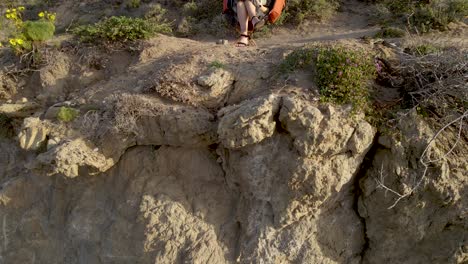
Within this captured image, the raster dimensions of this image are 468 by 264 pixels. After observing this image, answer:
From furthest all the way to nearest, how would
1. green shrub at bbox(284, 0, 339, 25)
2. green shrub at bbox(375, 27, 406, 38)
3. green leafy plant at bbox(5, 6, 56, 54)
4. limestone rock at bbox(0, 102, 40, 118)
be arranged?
1. green shrub at bbox(284, 0, 339, 25)
2. green leafy plant at bbox(5, 6, 56, 54)
3. green shrub at bbox(375, 27, 406, 38)
4. limestone rock at bbox(0, 102, 40, 118)

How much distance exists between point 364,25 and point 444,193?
3.23 meters

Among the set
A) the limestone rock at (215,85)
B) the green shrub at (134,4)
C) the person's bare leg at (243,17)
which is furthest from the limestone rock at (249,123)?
the green shrub at (134,4)

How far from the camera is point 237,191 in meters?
4.37

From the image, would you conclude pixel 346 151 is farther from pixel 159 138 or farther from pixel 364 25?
pixel 364 25

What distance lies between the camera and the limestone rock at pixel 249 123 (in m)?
3.89

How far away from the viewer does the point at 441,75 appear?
3928 millimetres

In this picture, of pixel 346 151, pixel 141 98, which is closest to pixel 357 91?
pixel 346 151

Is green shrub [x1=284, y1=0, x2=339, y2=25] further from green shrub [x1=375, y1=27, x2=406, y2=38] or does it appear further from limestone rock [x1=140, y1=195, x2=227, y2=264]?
limestone rock [x1=140, y1=195, x2=227, y2=264]

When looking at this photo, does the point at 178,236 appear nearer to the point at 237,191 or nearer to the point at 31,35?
the point at 237,191

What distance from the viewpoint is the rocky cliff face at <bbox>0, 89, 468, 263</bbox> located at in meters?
3.89

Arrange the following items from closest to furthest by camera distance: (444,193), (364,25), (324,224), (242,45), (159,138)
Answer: (444,193) < (324,224) < (159,138) < (242,45) < (364,25)

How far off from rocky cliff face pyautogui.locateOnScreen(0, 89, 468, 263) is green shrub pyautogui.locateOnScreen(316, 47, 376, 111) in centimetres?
18

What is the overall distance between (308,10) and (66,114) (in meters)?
3.99

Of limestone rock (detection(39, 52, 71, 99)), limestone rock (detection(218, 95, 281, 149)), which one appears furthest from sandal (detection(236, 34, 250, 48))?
limestone rock (detection(39, 52, 71, 99))
